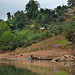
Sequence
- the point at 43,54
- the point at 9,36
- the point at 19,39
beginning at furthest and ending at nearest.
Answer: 1. the point at 9,36
2. the point at 19,39
3. the point at 43,54

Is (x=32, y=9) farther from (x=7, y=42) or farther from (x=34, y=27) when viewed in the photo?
(x=7, y=42)

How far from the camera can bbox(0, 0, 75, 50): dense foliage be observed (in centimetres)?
5025

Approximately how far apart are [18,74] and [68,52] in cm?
2096

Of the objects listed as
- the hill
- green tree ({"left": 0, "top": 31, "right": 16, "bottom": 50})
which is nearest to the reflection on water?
the hill

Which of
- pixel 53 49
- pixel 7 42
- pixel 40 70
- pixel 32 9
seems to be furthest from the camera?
pixel 32 9

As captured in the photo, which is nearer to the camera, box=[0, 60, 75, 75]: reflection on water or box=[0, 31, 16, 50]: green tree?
box=[0, 60, 75, 75]: reflection on water

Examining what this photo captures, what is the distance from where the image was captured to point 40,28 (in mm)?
Answer: 64438

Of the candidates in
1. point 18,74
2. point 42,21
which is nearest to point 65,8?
point 42,21

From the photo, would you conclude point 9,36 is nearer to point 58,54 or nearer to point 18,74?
point 58,54

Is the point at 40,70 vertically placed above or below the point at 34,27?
below

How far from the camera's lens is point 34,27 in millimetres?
67375

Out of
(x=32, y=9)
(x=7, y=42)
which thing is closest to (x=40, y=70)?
(x=7, y=42)

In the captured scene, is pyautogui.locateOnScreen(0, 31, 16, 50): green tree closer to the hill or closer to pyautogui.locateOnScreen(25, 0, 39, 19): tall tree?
the hill

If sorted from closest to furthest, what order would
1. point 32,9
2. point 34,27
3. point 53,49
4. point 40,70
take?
point 40,70, point 53,49, point 34,27, point 32,9
